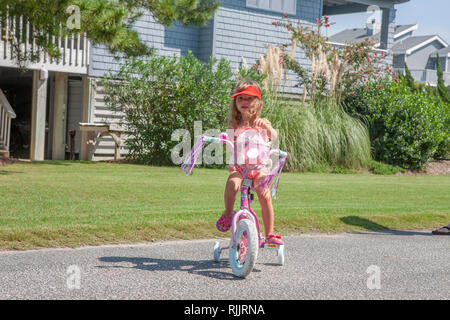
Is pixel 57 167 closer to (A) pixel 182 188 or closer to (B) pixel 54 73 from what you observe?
(A) pixel 182 188

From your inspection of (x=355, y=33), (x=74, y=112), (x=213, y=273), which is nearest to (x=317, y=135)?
(x=74, y=112)

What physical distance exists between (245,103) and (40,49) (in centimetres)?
1218

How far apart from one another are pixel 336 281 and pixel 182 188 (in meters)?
6.20

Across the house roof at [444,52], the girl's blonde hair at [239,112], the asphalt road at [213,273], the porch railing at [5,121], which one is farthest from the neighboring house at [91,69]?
the house roof at [444,52]

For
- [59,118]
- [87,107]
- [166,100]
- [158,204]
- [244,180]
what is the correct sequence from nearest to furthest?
[244,180], [158,204], [166,100], [87,107], [59,118]

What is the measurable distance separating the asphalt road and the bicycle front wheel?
0.09 m

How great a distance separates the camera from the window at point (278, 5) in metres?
23.6

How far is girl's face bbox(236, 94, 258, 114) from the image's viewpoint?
5.68 meters

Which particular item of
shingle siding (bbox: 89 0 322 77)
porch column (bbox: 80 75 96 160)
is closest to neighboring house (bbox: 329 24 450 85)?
shingle siding (bbox: 89 0 322 77)

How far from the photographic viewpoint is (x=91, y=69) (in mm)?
18984

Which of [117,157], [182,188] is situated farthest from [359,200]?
[117,157]

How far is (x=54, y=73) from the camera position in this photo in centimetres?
2016

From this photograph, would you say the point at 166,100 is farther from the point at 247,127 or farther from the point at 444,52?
the point at 444,52

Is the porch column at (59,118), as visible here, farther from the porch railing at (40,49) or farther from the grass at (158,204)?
the grass at (158,204)
